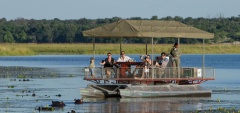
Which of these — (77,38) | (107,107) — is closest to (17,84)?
(107,107)

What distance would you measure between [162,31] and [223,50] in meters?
94.0

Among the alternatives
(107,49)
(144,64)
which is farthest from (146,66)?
(107,49)

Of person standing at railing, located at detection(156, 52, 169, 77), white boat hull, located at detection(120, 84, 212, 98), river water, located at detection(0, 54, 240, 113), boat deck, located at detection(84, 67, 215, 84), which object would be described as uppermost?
person standing at railing, located at detection(156, 52, 169, 77)

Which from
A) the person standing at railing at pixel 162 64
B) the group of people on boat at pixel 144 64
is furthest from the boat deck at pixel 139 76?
the person standing at railing at pixel 162 64

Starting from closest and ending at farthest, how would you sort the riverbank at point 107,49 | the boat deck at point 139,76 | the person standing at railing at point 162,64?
the boat deck at point 139,76 < the person standing at railing at point 162,64 < the riverbank at point 107,49

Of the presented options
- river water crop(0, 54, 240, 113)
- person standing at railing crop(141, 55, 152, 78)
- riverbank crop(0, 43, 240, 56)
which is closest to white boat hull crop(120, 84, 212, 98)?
river water crop(0, 54, 240, 113)

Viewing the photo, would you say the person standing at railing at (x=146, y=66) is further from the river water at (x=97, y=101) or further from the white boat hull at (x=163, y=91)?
the river water at (x=97, y=101)

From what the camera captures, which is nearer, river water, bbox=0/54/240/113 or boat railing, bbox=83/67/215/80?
river water, bbox=0/54/240/113

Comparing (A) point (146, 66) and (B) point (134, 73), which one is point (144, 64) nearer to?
(A) point (146, 66)

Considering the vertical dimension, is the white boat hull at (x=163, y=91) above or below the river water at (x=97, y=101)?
above

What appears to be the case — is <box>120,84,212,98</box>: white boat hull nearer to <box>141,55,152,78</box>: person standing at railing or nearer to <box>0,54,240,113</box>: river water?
<box>0,54,240,113</box>: river water

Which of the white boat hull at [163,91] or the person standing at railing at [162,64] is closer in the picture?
the white boat hull at [163,91]

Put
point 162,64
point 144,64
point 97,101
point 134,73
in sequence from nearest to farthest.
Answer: point 97,101 → point 134,73 → point 144,64 → point 162,64

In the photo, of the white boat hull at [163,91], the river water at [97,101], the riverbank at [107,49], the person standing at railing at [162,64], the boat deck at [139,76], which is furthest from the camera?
the riverbank at [107,49]
